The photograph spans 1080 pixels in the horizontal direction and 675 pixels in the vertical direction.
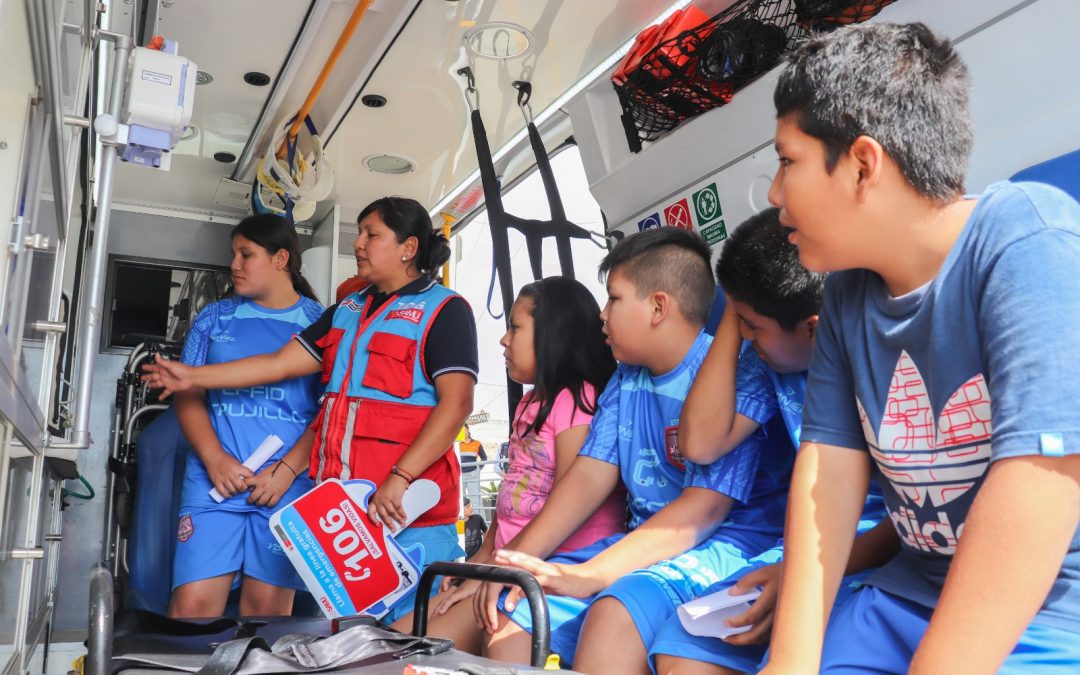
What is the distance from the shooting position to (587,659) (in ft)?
5.27

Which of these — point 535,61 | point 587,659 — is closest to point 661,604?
point 587,659

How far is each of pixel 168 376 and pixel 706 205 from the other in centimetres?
190

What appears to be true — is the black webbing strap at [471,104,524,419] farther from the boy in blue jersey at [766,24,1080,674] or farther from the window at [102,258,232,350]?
the window at [102,258,232,350]

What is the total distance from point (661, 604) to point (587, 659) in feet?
0.55

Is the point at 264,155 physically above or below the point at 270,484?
above

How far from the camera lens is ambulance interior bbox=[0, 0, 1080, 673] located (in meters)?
1.71

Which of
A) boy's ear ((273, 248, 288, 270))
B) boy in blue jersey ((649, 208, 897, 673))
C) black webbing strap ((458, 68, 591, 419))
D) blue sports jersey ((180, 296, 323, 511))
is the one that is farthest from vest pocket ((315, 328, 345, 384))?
boy in blue jersey ((649, 208, 897, 673))

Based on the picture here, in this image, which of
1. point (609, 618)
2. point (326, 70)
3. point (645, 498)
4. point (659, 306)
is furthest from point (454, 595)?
point (326, 70)

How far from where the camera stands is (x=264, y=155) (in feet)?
14.8

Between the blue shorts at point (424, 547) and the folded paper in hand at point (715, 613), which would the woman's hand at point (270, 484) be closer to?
the blue shorts at point (424, 547)

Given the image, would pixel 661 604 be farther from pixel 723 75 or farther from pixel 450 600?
pixel 723 75

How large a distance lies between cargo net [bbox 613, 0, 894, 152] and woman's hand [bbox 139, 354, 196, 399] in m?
1.74

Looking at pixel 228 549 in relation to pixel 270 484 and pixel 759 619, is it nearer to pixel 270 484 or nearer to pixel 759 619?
pixel 270 484

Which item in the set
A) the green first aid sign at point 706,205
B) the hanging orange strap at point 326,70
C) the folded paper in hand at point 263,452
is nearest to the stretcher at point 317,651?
the green first aid sign at point 706,205
